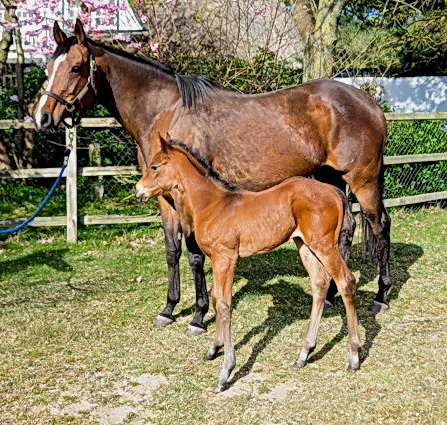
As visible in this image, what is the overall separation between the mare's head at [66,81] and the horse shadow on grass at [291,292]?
7.75ft

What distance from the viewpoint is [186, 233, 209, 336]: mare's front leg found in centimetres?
478

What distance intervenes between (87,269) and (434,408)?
420 cm

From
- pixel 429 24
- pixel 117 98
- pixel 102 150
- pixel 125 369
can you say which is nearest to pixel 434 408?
pixel 125 369

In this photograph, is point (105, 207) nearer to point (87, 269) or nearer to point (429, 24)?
point (87, 269)

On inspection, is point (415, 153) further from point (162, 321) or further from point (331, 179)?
point (162, 321)

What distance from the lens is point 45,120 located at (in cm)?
478

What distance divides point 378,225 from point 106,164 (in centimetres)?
535

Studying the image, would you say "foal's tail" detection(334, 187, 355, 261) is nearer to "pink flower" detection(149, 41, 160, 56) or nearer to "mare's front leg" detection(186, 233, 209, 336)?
"mare's front leg" detection(186, 233, 209, 336)

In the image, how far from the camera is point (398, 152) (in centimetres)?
975

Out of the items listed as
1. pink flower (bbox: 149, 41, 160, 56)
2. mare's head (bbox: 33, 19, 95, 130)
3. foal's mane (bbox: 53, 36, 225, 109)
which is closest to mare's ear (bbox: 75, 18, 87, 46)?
mare's head (bbox: 33, 19, 95, 130)

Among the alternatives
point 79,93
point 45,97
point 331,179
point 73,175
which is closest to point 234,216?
point 79,93

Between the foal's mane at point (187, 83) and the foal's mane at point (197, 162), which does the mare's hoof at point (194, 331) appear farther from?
the foal's mane at point (187, 83)

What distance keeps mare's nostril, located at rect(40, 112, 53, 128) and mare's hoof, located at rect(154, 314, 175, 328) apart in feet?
6.16

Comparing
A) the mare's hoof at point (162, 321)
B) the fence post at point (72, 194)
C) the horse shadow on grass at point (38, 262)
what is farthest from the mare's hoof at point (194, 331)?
the fence post at point (72, 194)
